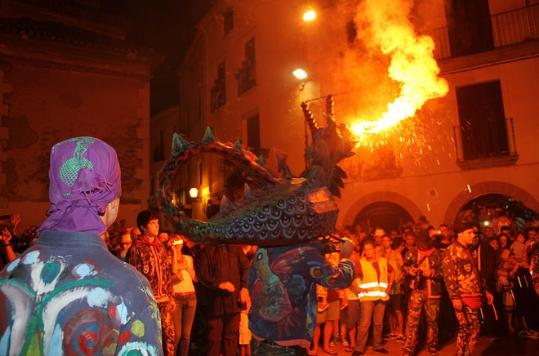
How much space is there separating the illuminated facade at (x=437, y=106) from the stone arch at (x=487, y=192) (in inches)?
1.1

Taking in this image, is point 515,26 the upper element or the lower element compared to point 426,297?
upper

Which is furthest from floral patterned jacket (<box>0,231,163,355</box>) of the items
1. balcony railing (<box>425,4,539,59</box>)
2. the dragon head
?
balcony railing (<box>425,4,539,59</box>)

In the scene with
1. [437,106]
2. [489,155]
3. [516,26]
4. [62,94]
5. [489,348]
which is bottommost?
[489,348]

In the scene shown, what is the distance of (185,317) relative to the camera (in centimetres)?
623

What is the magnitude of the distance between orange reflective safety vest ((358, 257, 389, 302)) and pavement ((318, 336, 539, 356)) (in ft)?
3.06

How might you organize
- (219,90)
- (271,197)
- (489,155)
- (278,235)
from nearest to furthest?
(278,235) < (271,197) < (489,155) < (219,90)

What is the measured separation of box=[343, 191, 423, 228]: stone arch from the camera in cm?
1395

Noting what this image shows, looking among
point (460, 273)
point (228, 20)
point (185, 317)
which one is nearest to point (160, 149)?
point (228, 20)

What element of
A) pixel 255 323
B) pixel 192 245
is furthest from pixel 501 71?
pixel 255 323

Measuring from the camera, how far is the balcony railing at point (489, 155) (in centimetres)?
1279

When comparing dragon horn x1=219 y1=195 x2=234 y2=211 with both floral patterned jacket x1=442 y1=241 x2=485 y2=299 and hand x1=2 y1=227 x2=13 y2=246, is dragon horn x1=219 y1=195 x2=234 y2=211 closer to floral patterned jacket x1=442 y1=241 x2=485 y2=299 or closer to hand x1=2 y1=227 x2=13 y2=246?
hand x1=2 y1=227 x2=13 y2=246

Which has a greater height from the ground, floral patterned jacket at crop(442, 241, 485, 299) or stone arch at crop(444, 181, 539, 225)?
stone arch at crop(444, 181, 539, 225)

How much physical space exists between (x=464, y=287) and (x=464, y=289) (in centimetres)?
3

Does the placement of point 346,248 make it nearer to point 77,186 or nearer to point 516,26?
point 77,186
